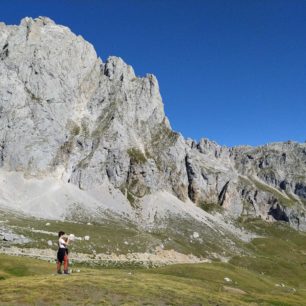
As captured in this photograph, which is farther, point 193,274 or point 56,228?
point 56,228

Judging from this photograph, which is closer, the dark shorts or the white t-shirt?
the white t-shirt

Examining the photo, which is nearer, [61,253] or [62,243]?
[62,243]

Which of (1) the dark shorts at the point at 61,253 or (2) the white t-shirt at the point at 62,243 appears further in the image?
(1) the dark shorts at the point at 61,253

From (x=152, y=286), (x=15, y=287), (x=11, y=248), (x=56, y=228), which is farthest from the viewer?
(x=56, y=228)

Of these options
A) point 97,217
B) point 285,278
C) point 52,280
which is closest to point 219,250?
point 285,278

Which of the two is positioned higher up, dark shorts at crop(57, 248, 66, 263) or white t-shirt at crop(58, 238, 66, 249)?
white t-shirt at crop(58, 238, 66, 249)

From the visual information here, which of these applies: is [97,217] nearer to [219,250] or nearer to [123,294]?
[219,250]

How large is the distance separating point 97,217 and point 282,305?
145038mm

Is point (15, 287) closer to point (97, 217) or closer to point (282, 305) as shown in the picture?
point (282, 305)

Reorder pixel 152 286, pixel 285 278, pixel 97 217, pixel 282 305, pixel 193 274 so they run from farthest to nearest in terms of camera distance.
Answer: pixel 97 217
pixel 285 278
pixel 193 274
pixel 282 305
pixel 152 286

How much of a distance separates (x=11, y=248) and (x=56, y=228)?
Answer: 44.6 m

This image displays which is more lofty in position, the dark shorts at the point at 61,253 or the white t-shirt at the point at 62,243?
the white t-shirt at the point at 62,243

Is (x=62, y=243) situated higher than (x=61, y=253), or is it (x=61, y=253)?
(x=62, y=243)

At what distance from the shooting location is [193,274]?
330ft
